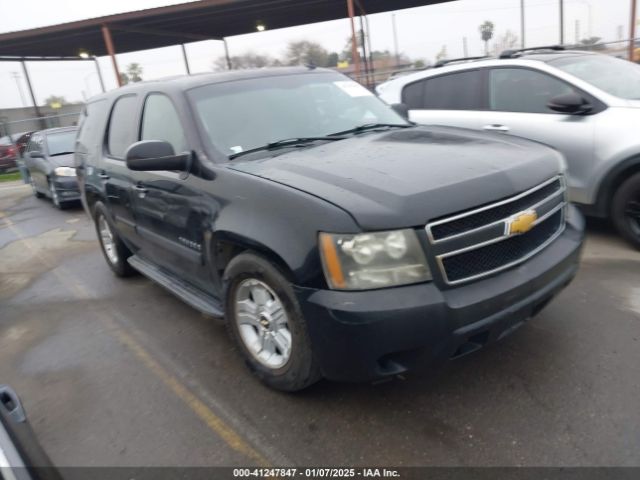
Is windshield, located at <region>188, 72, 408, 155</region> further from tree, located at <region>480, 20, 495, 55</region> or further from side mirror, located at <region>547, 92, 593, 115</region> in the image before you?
tree, located at <region>480, 20, 495, 55</region>

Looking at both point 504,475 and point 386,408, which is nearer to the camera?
point 504,475

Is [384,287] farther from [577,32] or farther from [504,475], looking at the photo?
[577,32]

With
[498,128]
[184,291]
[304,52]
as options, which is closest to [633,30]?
[498,128]

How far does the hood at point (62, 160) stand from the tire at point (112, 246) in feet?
16.8

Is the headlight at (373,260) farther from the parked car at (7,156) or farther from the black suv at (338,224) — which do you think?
the parked car at (7,156)

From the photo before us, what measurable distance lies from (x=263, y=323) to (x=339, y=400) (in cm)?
61

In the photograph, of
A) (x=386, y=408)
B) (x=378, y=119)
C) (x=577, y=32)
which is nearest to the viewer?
(x=386, y=408)

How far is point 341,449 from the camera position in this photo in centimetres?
247

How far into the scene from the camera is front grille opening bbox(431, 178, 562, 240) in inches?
91.4

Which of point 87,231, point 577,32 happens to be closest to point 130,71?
point 577,32

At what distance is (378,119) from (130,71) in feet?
243

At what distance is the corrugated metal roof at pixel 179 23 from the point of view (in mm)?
15500

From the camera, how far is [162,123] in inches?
147

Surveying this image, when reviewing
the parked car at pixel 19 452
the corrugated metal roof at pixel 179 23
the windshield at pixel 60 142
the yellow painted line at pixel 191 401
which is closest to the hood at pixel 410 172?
the yellow painted line at pixel 191 401
